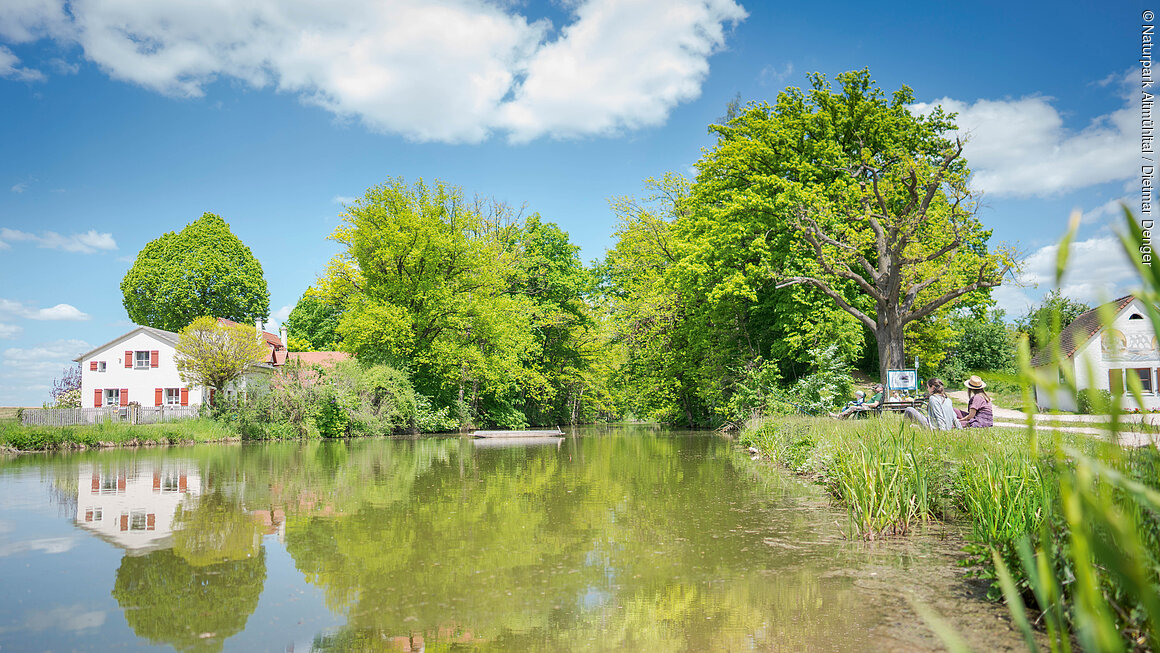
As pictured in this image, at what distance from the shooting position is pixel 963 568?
5.55 meters

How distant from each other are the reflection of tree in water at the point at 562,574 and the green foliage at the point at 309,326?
44.2 metres

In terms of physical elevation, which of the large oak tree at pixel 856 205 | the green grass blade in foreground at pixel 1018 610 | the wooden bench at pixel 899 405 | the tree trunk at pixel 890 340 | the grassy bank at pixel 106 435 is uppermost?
the large oak tree at pixel 856 205

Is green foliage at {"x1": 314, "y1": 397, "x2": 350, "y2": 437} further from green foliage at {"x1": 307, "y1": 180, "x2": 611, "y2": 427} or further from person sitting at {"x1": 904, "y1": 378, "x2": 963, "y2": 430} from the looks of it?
person sitting at {"x1": 904, "y1": 378, "x2": 963, "y2": 430}

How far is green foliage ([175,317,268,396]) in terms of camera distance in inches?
1086

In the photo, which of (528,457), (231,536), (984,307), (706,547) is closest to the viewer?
(706,547)

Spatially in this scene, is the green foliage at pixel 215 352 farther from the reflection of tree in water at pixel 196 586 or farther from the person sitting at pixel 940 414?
the person sitting at pixel 940 414

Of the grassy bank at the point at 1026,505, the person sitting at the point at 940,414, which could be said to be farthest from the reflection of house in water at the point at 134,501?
the person sitting at the point at 940,414

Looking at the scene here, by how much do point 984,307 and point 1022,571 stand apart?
20.2 meters

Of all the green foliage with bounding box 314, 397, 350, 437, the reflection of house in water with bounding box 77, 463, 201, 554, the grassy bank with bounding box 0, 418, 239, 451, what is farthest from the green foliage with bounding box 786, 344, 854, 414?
the grassy bank with bounding box 0, 418, 239, 451

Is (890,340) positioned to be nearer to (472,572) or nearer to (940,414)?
(940,414)

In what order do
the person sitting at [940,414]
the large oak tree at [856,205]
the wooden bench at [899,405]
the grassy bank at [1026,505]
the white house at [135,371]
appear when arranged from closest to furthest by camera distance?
the grassy bank at [1026,505], the person sitting at [940,414], the wooden bench at [899,405], the large oak tree at [856,205], the white house at [135,371]

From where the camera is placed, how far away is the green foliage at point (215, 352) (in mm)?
27594

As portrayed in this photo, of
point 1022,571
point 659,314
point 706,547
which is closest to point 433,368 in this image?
point 659,314

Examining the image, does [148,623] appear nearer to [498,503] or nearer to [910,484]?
[498,503]
